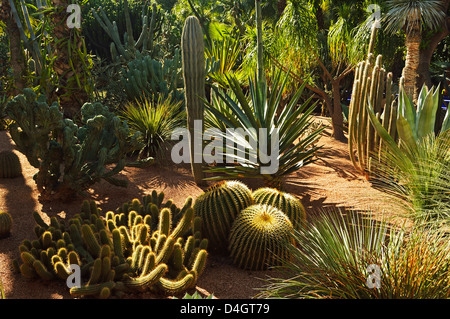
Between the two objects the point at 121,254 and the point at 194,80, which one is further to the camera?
the point at 194,80

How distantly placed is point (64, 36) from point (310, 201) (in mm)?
3942

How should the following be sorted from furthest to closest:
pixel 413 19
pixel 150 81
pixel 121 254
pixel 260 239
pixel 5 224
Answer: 1. pixel 413 19
2. pixel 150 81
3. pixel 5 224
4. pixel 260 239
5. pixel 121 254

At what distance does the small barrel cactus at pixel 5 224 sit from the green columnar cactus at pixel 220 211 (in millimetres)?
1580

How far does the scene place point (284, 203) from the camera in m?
3.98

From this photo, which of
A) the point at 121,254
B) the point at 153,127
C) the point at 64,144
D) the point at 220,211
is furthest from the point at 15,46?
the point at 121,254

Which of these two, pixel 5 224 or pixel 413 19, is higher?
pixel 413 19

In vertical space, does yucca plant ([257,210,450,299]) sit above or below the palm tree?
below

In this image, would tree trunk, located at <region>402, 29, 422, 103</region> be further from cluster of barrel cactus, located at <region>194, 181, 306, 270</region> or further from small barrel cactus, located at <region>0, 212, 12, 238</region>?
small barrel cactus, located at <region>0, 212, 12, 238</region>

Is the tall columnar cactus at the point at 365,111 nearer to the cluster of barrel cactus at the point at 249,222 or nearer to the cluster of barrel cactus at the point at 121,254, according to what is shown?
the cluster of barrel cactus at the point at 249,222

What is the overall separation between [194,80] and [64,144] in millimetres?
1609

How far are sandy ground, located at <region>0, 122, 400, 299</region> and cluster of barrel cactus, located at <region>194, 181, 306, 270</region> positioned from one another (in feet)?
0.43

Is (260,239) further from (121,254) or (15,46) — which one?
(15,46)

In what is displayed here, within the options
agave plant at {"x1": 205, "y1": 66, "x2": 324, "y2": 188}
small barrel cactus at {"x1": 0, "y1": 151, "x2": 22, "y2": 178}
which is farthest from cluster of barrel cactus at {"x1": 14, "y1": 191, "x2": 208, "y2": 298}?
small barrel cactus at {"x1": 0, "y1": 151, "x2": 22, "y2": 178}

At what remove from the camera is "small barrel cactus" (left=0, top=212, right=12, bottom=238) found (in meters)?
3.72
